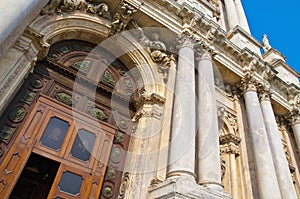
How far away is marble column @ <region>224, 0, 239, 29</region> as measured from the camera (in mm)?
10453

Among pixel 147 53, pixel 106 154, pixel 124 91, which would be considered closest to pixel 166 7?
pixel 147 53

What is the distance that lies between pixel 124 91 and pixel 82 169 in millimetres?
2113

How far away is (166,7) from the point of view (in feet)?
22.1

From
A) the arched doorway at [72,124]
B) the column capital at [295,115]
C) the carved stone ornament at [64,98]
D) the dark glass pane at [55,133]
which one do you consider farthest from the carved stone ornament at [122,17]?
the column capital at [295,115]

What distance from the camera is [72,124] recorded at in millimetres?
4457

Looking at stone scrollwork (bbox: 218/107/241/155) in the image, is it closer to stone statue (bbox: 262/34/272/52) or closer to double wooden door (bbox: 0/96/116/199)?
double wooden door (bbox: 0/96/116/199)

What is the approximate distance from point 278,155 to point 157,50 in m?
3.94

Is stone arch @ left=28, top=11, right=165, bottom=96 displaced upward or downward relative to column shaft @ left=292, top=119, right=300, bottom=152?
downward

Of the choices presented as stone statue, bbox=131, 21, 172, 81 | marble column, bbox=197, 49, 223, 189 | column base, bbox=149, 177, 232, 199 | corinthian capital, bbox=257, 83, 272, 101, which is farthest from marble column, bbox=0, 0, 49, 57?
corinthian capital, bbox=257, 83, 272, 101

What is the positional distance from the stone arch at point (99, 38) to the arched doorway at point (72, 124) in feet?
0.89

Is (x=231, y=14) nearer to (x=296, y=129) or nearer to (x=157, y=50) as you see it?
(x=296, y=129)

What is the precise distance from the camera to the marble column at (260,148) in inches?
196

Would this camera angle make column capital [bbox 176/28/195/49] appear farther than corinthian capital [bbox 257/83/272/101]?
No

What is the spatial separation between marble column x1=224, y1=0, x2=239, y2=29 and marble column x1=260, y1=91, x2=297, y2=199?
14.1 ft
